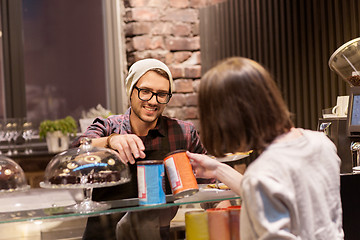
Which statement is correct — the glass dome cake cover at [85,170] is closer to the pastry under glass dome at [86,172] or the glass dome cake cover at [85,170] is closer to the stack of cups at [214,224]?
the pastry under glass dome at [86,172]

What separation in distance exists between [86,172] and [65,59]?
3.20 metres

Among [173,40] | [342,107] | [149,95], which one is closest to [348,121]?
[342,107]

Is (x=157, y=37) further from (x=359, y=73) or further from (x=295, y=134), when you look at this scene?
(x=295, y=134)

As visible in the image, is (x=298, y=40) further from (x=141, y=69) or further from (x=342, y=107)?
(x=141, y=69)

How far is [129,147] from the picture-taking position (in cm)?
168

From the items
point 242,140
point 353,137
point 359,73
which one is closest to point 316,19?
point 359,73

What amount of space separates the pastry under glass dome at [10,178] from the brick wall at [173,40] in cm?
231

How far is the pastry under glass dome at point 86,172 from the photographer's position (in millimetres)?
1440

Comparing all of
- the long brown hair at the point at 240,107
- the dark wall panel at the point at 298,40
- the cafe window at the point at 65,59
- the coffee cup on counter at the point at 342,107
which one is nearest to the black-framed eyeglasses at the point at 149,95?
the coffee cup on counter at the point at 342,107

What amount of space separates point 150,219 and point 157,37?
254cm

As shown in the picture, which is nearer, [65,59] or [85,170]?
[85,170]

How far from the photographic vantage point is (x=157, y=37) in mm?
3898

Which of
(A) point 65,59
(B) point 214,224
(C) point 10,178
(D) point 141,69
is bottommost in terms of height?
(B) point 214,224

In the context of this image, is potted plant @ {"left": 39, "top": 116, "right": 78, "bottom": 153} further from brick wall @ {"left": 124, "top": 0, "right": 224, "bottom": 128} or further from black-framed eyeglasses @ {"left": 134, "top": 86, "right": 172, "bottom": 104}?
black-framed eyeglasses @ {"left": 134, "top": 86, "right": 172, "bottom": 104}
